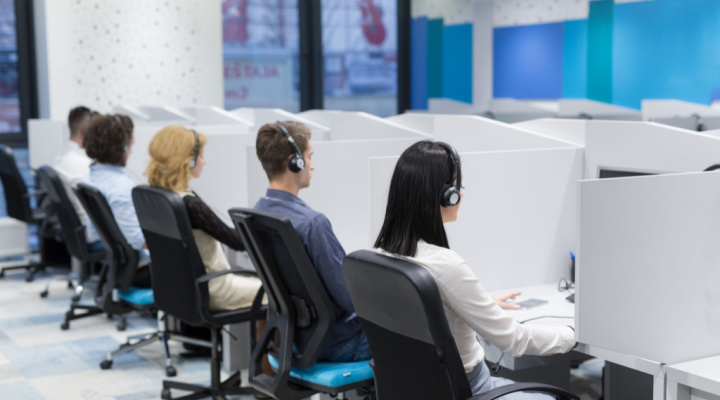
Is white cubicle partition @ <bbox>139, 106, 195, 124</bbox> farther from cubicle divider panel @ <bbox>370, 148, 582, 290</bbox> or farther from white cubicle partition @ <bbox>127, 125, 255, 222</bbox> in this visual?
cubicle divider panel @ <bbox>370, 148, 582, 290</bbox>

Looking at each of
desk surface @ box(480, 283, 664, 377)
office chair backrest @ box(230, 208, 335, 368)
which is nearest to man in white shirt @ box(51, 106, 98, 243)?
office chair backrest @ box(230, 208, 335, 368)

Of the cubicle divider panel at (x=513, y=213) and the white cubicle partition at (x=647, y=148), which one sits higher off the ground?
the white cubicle partition at (x=647, y=148)

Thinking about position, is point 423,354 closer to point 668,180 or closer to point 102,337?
point 668,180

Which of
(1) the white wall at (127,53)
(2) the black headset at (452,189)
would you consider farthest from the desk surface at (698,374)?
(1) the white wall at (127,53)

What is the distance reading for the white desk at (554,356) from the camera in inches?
70.2

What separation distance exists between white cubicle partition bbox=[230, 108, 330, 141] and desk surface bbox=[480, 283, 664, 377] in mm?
2064

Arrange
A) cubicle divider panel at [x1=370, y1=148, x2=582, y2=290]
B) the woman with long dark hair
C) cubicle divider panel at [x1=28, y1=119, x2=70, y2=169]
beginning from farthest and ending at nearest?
cubicle divider panel at [x1=28, y1=119, x2=70, y2=169] < cubicle divider panel at [x1=370, y1=148, x2=582, y2=290] < the woman with long dark hair

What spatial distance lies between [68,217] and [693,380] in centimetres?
329

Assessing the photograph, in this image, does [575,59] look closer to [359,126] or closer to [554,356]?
[359,126]

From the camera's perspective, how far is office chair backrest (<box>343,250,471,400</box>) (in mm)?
1610

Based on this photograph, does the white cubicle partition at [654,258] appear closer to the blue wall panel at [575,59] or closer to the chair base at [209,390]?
the chair base at [209,390]

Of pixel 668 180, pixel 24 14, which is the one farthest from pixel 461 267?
pixel 24 14

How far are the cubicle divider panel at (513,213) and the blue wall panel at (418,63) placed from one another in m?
6.70

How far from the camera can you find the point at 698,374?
5.57 feet
